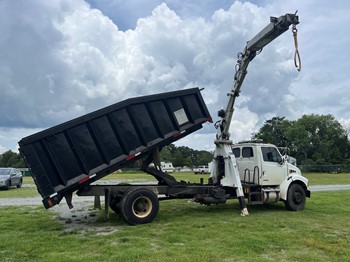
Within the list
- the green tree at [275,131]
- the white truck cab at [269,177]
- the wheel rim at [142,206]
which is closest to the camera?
the wheel rim at [142,206]

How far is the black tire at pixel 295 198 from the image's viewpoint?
12617mm

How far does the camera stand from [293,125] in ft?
321

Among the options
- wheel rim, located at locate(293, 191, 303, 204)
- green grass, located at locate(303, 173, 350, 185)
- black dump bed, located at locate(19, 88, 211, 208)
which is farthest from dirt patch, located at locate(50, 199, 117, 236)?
green grass, located at locate(303, 173, 350, 185)

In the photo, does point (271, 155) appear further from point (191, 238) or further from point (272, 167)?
point (191, 238)

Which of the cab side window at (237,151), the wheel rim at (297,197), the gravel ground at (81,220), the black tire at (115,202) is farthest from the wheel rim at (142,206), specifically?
the wheel rim at (297,197)

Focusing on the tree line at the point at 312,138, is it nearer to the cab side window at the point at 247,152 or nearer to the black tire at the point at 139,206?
the cab side window at the point at 247,152

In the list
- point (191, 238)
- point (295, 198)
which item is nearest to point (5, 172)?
point (295, 198)

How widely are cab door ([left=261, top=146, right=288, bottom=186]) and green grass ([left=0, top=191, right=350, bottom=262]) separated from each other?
43.3 inches

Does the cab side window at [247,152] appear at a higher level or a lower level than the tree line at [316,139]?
higher

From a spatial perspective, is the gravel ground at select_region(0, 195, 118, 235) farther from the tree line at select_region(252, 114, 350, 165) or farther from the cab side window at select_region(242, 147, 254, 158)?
the tree line at select_region(252, 114, 350, 165)

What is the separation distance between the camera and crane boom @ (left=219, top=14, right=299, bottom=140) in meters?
11.7

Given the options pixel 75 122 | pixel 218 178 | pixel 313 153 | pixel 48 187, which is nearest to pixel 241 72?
pixel 218 178

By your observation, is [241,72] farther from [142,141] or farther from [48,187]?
[48,187]

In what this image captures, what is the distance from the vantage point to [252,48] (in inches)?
511
